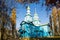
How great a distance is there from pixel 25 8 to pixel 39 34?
836 millimetres

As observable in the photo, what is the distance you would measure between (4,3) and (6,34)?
0.89 meters

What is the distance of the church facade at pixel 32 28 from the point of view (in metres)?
6.36

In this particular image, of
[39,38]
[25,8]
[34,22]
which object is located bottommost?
[39,38]

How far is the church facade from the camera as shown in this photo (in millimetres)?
6363

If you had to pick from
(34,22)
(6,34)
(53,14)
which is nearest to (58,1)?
(53,14)

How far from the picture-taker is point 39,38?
635 centimetres

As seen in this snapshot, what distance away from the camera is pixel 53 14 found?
6.43 meters

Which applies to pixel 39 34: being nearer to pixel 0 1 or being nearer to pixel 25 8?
pixel 25 8

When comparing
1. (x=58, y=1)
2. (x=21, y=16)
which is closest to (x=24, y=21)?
(x=21, y=16)

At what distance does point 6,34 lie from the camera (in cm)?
653

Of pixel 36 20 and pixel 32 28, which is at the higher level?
pixel 36 20

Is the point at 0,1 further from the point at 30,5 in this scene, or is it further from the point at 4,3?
the point at 30,5

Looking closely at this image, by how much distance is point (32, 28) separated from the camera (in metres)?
6.43

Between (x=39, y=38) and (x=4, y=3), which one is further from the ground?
(x=4, y=3)
